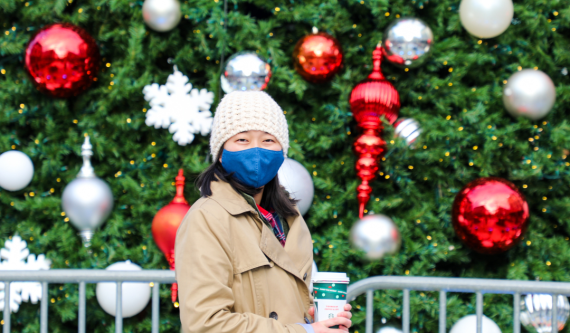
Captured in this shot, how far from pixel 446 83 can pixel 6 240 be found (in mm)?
3269

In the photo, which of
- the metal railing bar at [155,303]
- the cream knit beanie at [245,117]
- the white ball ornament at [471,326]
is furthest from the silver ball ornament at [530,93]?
the metal railing bar at [155,303]

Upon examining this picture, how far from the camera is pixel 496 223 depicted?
3.26 metres

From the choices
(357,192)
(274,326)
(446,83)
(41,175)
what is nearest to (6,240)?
(41,175)

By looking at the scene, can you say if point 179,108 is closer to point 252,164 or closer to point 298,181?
point 298,181

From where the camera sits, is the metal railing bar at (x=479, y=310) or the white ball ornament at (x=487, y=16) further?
the white ball ornament at (x=487, y=16)

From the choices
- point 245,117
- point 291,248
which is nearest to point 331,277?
point 291,248

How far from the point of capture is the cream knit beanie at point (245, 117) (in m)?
1.75

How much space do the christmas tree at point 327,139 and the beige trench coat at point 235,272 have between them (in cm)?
180

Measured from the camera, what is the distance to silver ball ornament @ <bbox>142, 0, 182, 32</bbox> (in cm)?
362

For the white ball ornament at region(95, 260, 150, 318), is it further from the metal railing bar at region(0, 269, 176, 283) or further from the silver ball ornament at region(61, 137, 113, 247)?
the metal railing bar at region(0, 269, 176, 283)

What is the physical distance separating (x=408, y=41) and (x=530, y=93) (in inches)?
34.1

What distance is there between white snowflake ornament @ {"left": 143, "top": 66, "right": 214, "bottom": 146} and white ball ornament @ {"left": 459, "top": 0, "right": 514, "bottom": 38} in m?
1.81

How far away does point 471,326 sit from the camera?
314 cm

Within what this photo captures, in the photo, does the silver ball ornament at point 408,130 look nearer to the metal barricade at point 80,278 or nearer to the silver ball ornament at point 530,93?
the silver ball ornament at point 530,93
